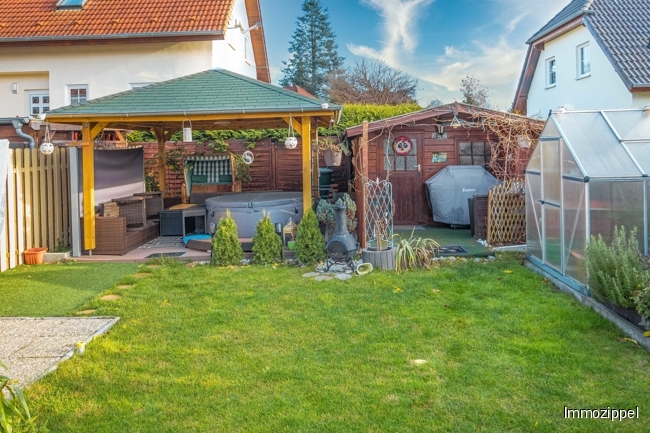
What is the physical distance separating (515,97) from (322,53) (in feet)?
74.2

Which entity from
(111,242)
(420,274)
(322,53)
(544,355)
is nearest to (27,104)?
(111,242)

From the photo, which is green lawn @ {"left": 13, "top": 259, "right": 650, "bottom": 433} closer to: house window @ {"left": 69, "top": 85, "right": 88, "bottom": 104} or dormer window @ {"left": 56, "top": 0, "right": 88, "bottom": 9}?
house window @ {"left": 69, "top": 85, "right": 88, "bottom": 104}

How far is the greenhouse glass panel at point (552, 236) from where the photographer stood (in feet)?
24.2

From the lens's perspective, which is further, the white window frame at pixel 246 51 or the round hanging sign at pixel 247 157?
the white window frame at pixel 246 51

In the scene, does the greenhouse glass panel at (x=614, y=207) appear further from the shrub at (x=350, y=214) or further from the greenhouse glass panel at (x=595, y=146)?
the shrub at (x=350, y=214)

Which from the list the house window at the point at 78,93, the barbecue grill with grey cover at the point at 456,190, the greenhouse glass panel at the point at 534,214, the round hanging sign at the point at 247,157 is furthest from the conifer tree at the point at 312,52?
the greenhouse glass panel at the point at 534,214

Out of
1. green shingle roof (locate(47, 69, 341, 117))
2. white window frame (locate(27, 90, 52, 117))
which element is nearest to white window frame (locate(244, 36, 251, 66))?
white window frame (locate(27, 90, 52, 117))

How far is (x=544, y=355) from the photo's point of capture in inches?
191

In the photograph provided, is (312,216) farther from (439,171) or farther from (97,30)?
(97,30)

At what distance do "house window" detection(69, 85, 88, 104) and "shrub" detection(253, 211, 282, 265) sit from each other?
9153 mm

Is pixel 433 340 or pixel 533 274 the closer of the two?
pixel 433 340

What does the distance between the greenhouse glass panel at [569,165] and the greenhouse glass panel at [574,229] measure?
0.10m

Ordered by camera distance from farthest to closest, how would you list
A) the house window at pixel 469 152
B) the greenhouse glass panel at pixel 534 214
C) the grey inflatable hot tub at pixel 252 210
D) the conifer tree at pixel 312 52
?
1. the conifer tree at pixel 312 52
2. the house window at pixel 469 152
3. the grey inflatable hot tub at pixel 252 210
4. the greenhouse glass panel at pixel 534 214

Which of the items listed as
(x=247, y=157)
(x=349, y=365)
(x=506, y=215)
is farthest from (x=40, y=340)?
(x=247, y=157)
